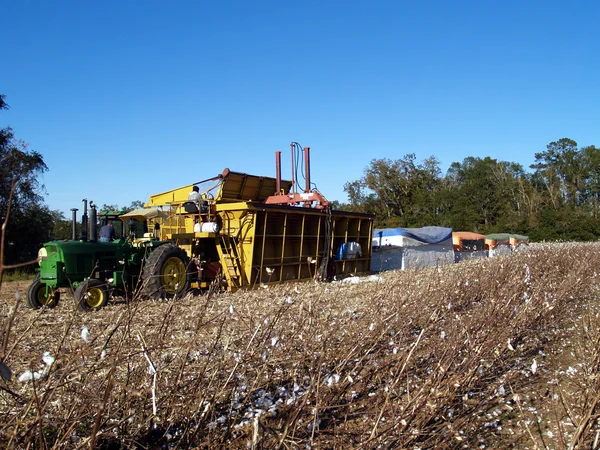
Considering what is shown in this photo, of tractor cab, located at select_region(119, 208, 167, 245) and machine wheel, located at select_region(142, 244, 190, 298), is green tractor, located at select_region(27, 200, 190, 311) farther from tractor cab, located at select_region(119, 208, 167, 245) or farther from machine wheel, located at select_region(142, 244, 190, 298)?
tractor cab, located at select_region(119, 208, 167, 245)

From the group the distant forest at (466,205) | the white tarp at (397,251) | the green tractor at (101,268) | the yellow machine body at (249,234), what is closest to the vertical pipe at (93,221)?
the green tractor at (101,268)

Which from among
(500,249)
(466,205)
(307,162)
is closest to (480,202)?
(466,205)

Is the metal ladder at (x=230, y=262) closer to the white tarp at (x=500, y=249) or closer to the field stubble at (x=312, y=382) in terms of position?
the field stubble at (x=312, y=382)

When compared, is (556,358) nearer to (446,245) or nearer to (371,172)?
(446,245)

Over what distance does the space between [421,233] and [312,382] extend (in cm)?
1558

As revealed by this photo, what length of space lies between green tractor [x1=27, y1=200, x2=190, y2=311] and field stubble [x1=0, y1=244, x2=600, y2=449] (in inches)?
56.4

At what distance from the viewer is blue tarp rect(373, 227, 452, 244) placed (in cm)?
1678

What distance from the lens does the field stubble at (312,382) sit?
8.33ft

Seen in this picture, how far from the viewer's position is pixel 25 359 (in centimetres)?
454

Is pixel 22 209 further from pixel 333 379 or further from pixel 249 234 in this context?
pixel 333 379

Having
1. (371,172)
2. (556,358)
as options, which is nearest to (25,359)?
(556,358)

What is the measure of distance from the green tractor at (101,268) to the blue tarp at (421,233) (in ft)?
28.6

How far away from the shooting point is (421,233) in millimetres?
17750

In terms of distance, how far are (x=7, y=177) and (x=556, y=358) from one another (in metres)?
19.0
